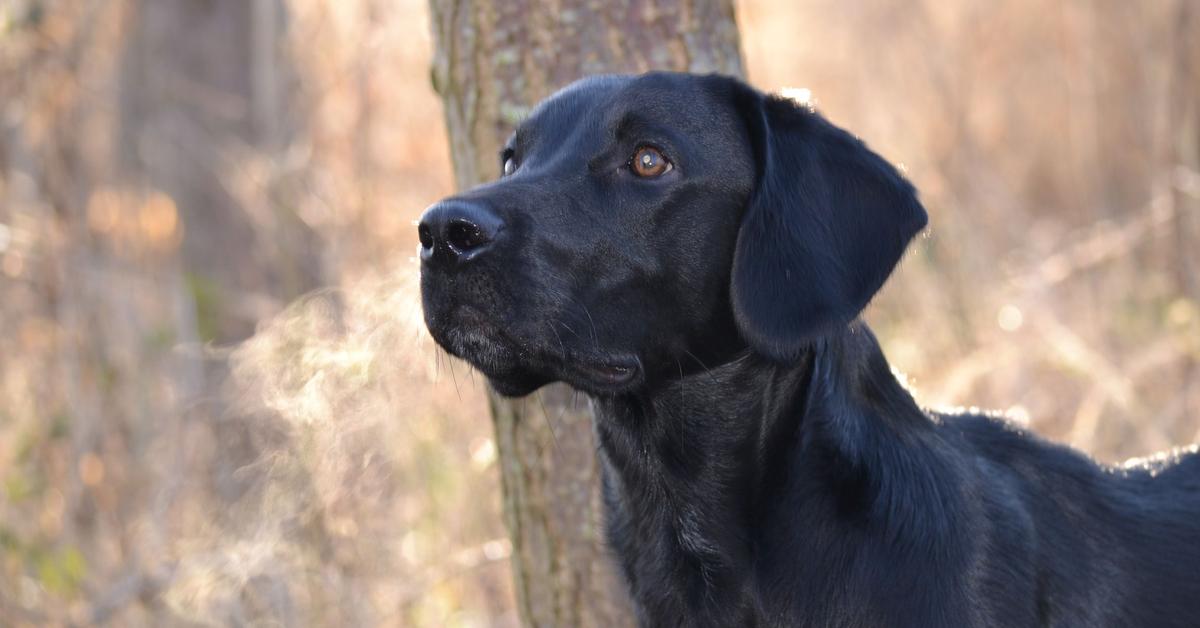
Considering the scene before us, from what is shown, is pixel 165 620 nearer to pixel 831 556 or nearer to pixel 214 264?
pixel 214 264

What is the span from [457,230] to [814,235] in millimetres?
747

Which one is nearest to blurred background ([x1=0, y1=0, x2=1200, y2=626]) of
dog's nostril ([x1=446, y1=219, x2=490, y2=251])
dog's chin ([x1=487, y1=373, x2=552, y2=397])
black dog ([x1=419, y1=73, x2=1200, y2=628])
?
dog's chin ([x1=487, y1=373, x2=552, y2=397])

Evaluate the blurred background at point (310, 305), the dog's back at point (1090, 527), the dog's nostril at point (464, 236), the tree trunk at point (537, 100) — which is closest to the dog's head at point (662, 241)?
the dog's nostril at point (464, 236)

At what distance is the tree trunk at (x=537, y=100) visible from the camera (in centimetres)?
357

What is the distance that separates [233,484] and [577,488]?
7.93ft

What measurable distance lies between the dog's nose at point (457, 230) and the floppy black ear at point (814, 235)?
55 cm

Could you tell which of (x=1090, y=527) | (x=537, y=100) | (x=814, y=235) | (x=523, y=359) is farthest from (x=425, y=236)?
(x=1090, y=527)

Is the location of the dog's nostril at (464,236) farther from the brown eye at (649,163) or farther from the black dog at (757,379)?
the brown eye at (649,163)

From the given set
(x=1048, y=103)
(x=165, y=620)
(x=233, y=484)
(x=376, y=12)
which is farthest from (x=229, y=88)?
(x=1048, y=103)

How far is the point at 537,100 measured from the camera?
11.7 ft

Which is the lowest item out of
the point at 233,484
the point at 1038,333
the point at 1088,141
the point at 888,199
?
the point at 233,484

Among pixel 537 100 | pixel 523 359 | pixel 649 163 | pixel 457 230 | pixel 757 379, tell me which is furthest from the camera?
pixel 537 100

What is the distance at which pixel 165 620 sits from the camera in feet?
16.0

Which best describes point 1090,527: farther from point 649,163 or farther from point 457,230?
point 457,230
